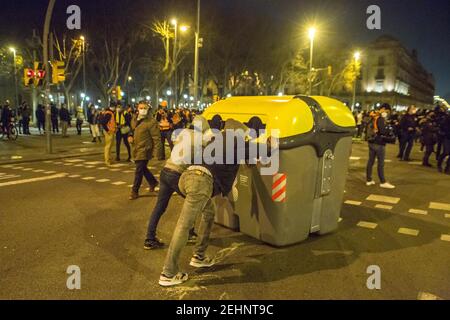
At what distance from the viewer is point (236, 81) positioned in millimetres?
40594

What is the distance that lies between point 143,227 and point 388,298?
346 centimetres

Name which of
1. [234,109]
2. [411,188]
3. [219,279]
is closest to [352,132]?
[234,109]

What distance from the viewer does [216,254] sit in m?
4.94

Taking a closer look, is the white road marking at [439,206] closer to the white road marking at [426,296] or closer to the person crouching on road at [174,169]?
the white road marking at [426,296]

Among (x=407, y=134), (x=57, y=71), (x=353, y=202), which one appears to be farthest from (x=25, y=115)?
(x=353, y=202)

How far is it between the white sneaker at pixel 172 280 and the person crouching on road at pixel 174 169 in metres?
0.83

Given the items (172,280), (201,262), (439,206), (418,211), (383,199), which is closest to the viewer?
(172,280)

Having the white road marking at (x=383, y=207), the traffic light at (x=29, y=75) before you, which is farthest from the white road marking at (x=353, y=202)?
the traffic light at (x=29, y=75)

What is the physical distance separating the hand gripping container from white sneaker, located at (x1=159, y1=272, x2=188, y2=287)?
146 centimetres

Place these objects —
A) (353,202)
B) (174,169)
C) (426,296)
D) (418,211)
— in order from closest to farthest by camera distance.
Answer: (426,296) < (174,169) < (418,211) < (353,202)

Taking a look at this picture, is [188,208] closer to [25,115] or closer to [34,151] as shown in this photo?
[34,151]

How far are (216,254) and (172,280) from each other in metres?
1.02

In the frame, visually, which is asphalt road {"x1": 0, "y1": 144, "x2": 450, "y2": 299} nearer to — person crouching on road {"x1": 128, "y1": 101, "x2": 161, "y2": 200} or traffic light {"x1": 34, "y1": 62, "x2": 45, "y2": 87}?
person crouching on road {"x1": 128, "y1": 101, "x2": 161, "y2": 200}

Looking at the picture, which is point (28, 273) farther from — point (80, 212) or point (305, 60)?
point (305, 60)
